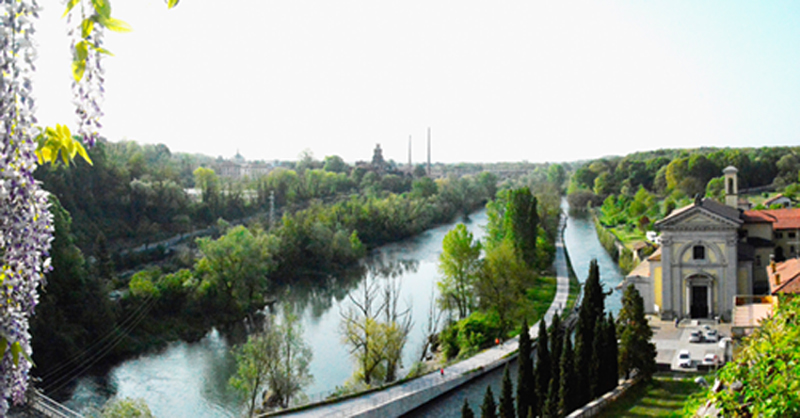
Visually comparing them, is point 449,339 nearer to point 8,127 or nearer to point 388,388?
point 388,388

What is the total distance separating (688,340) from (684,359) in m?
2.63

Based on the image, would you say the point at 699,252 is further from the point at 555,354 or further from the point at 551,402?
the point at 551,402

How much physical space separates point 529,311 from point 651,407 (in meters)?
10.1

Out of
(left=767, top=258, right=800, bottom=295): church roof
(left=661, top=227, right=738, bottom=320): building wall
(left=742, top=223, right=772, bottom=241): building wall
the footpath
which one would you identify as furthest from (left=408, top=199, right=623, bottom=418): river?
(left=742, top=223, right=772, bottom=241): building wall

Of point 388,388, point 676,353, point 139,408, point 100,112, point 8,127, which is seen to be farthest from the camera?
point 676,353

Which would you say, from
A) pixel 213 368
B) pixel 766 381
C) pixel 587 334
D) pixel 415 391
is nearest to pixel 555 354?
pixel 587 334

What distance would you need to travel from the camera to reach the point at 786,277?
58.6ft

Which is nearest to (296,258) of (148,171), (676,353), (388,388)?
(148,171)

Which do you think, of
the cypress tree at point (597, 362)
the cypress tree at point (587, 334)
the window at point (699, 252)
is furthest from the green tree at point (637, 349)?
the window at point (699, 252)

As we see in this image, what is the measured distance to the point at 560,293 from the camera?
91.6ft

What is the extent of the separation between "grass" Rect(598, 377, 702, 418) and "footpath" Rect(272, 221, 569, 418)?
2614 mm

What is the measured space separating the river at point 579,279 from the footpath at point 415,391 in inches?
8.2

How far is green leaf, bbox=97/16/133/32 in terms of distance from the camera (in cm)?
202

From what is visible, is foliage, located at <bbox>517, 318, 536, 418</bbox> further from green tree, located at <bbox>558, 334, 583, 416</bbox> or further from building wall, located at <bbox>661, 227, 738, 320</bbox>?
building wall, located at <bbox>661, 227, 738, 320</bbox>
